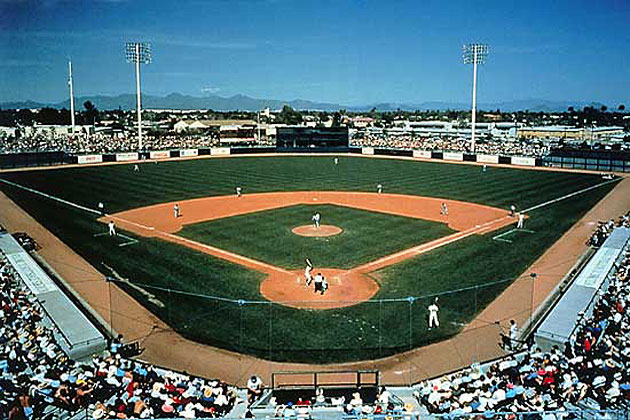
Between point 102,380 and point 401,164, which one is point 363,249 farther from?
point 401,164

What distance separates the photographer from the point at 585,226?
98.0 ft

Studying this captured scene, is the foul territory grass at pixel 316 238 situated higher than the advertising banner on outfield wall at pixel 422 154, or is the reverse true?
the advertising banner on outfield wall at pixel 422 154

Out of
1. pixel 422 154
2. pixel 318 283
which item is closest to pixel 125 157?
pixel 422 154

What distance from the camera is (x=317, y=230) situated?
94.6 feet

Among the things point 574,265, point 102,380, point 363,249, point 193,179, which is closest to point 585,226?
point 574,265

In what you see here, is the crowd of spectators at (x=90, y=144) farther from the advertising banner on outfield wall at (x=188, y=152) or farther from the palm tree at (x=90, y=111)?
the palm tree at (x=90, y=111)

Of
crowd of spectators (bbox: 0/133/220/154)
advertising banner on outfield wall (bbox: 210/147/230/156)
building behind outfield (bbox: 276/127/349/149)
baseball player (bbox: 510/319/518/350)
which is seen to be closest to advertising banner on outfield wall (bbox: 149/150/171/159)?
crowd of spectators (bbox: 0/133/220/154)

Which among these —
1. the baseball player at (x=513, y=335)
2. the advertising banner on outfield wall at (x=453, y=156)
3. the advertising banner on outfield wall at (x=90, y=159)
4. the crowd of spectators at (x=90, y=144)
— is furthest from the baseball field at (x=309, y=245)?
the crowd of spectators at (x=90, y=144)

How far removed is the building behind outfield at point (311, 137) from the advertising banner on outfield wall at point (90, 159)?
25.6 metres

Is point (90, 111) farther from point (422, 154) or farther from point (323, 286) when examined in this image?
point (323, 286)

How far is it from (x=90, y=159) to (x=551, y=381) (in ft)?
208

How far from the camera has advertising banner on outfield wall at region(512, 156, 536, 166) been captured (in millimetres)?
60625

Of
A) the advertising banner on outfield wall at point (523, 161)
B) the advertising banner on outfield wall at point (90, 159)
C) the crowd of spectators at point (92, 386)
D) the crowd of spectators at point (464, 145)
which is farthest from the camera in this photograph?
the crowd of spectators at point (464, 145)

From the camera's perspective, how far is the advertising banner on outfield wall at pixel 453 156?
67.4 metres
